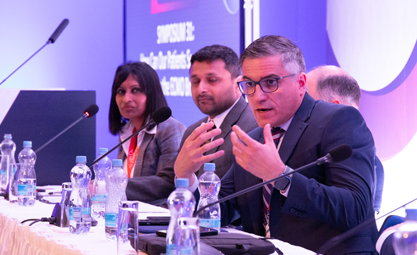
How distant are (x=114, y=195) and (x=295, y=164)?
70cm

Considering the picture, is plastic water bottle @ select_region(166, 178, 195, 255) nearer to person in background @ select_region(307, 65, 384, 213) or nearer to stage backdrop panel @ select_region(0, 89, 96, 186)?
person in background @ select_region(307, 65, 384, 213)

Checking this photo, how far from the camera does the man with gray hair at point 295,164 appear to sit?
1.67 metres

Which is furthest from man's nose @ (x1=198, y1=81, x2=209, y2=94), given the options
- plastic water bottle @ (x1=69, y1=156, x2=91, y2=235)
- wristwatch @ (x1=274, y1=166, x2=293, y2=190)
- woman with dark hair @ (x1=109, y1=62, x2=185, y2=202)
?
wristwatch @ (x1=274, y1=166, x2=293, y2=190)

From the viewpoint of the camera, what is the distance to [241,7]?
4.12 m

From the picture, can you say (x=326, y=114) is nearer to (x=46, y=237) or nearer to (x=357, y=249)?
(x=357, y=249)

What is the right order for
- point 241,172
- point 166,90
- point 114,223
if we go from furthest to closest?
1. point 166,90
2. point 241,172
3. point 114,223

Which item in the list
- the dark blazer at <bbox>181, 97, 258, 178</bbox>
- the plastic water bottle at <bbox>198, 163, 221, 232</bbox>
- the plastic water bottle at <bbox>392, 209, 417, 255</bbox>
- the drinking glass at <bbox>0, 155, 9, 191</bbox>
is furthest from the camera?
the drinking glass at <bbox>0, 155, 9, 191</bbox>

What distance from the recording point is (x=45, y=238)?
5.45 ft

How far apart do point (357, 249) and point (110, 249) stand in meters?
0.85

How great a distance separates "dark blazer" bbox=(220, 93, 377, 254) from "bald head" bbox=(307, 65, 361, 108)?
0.66 metres

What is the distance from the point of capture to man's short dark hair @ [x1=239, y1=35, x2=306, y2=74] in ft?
6.54

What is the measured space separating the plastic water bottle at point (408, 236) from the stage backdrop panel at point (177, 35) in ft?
10.4

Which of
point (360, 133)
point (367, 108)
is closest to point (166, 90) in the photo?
point (367, 108)

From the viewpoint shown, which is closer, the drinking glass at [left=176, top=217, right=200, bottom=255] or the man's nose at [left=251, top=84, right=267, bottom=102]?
the drinking glass at [left=176, top=217, right=200, bottom=255]
